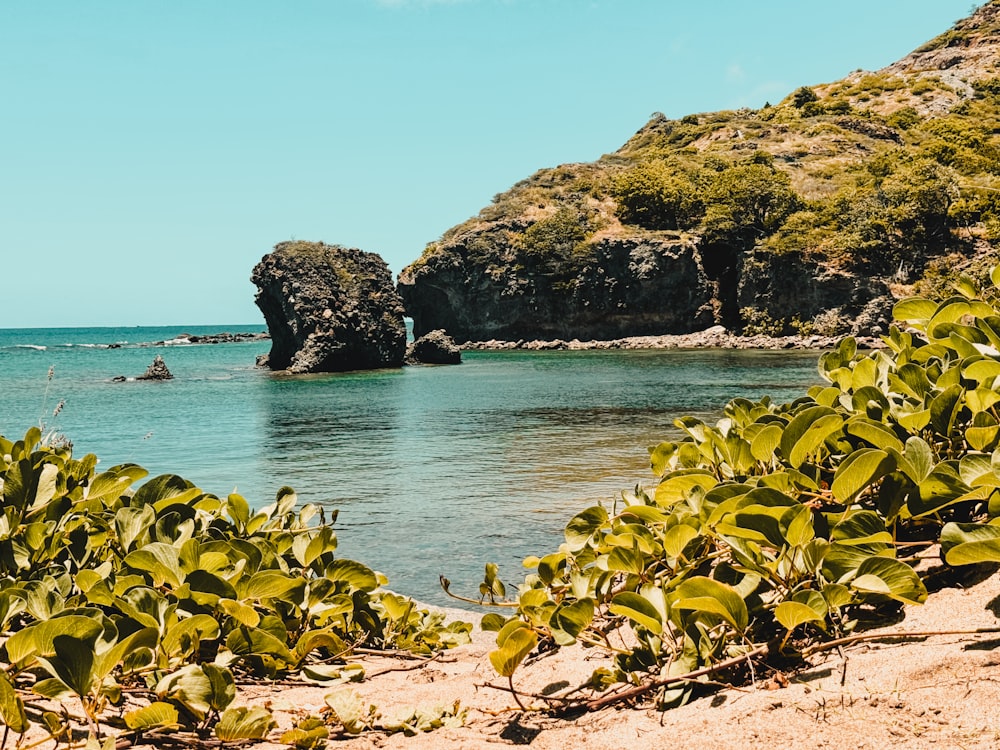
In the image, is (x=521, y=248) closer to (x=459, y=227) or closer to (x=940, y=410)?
(x=459, y=227)

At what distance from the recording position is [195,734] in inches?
71.4

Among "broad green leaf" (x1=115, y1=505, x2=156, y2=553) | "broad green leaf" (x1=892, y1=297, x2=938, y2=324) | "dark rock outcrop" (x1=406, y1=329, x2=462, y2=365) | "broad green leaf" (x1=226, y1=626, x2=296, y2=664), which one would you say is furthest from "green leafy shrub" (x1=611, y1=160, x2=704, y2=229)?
"broad green leaf" (x1=226, y1=626, x2=296, y2=664)

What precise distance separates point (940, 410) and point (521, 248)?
6838 centimetres

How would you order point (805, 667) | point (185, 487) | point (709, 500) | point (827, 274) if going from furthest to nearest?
point (827, 274) < point (185, 487) < point (709, 500) < point (805, 667)

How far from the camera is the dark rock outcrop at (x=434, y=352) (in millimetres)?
50531

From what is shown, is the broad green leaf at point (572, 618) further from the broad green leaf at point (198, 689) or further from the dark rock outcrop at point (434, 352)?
the dark rock outcrop at point (434, 352)

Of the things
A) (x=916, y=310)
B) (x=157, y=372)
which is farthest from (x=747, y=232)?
(x=916, y=310)

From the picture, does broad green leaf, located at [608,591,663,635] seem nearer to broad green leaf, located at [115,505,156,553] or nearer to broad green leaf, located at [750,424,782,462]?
broad green leaf, located at [750,424,782,462]

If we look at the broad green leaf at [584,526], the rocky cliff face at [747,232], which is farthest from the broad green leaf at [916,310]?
the rocky cliff face at [747,232]

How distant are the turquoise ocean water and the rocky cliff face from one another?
21.3 metres

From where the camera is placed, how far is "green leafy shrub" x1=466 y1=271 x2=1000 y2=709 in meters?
1.82

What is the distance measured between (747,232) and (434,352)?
30509 millimetres

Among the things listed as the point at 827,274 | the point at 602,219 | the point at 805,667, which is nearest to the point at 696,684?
the point at 805,667

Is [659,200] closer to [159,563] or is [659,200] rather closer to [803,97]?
[803,97]
